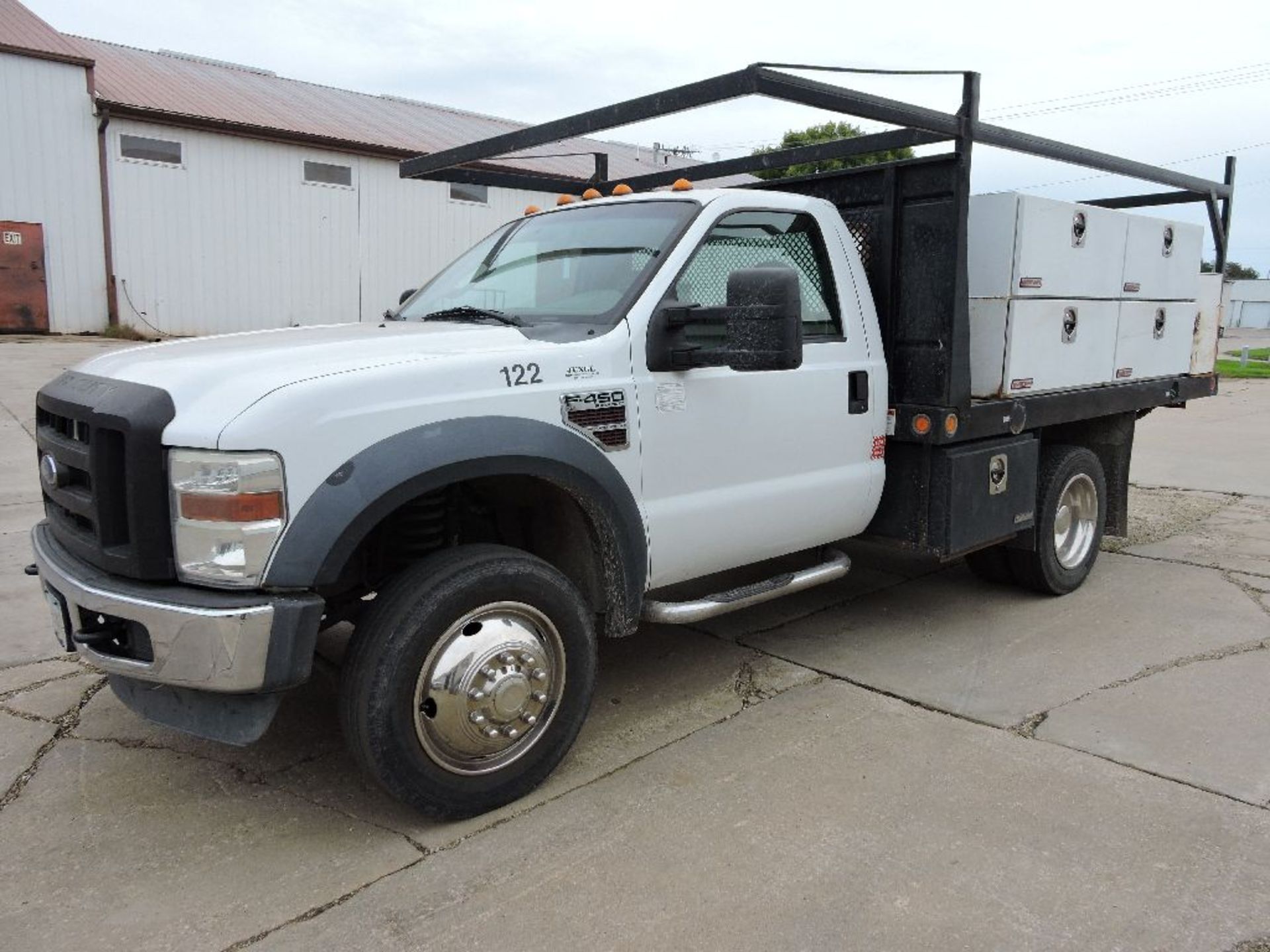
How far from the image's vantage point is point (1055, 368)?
504cm

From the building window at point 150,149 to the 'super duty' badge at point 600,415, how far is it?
56.4 ft

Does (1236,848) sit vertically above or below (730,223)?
below

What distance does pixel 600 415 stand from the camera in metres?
3.41

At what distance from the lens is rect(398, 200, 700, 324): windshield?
3.76 m

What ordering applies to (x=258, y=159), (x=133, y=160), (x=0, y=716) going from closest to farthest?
(x=0, y=716), (x=133, y=160), (x=258, y=159)

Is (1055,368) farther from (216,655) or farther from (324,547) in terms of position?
(216,655)

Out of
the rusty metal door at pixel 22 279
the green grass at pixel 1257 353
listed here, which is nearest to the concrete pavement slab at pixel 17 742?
the rusty metal door at pixel 22 279

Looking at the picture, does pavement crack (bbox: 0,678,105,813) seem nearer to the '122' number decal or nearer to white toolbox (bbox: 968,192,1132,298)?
the '122' number decal

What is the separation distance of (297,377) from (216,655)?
0.78m

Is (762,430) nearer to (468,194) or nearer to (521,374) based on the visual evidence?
(521,374)

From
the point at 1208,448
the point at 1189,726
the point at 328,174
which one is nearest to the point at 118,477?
the point at 1189,726

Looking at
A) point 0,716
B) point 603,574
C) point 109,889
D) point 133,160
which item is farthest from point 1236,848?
point 133,160

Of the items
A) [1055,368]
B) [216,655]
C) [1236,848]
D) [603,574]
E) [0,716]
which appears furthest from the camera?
[1055,368]

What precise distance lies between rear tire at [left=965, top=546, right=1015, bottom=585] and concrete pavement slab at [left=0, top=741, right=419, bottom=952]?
3.77m
